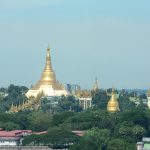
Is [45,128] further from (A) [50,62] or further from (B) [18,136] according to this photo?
(A) [50,62]

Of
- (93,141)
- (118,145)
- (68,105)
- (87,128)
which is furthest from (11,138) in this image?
(68,105)

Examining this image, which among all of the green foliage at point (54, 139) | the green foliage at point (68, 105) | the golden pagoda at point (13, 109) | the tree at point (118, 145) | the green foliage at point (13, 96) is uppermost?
the green foliage at point (13, 96)

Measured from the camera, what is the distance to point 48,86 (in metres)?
122

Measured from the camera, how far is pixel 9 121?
287 ft

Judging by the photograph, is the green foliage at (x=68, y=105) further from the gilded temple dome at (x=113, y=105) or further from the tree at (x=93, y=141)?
the tree at (x=93, y=141)

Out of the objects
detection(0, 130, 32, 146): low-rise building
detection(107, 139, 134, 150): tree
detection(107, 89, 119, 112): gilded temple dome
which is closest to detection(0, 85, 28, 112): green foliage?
detection(107, 89, 119, 112): gilded temple dome

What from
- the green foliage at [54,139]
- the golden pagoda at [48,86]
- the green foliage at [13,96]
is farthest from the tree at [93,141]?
the golden pagoda at [48,86]

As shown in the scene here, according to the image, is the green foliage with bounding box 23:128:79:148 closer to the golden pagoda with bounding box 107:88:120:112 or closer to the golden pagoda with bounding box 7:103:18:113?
the golden pagoda with bounding box 107:88:120:112

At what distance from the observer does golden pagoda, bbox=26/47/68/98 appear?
12112 centimetres

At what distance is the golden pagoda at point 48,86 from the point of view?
121m

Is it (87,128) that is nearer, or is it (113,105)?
(87,128)

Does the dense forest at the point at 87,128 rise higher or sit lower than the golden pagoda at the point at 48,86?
lower

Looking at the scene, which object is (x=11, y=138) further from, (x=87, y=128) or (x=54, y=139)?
(x=87, y=128)

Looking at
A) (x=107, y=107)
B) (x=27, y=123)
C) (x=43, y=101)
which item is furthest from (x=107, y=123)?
(x=43, y=101)
